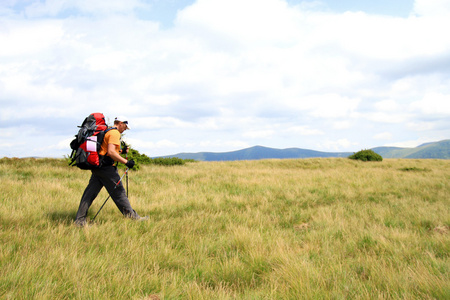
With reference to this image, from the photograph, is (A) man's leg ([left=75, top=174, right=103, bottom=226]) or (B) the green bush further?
A: (B) the green bush

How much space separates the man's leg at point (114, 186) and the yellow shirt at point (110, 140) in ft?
1.28

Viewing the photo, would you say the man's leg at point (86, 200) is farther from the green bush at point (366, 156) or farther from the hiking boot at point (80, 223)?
the green bush at point (366, 156)

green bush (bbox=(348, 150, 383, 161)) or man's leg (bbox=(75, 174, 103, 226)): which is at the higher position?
green bush (bbox=(348, 150, 383, 161))

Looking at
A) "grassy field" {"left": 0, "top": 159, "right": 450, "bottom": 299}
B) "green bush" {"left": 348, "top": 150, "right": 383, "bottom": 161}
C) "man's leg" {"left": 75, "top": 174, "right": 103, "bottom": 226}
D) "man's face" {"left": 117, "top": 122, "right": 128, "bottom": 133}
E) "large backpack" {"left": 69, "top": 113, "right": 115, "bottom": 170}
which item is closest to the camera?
"grassy field" {"left": 0, "top": 159, "right": 450, "bottom": 299}

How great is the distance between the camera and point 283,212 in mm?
7086

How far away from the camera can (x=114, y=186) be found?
17.6 feet

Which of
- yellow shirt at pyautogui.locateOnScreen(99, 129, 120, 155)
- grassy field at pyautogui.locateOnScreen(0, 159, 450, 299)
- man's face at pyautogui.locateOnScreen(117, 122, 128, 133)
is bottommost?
grassy field at pyautogui.locateOnScreen(0, 159, 450, 299)

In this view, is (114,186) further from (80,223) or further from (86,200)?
(80,223)

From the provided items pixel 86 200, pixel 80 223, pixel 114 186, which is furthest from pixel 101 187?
pixel 80 223

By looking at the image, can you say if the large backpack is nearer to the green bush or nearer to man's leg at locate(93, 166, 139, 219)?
man's leg at locate(93, 166, 139, 219)

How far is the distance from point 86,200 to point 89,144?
1262mm

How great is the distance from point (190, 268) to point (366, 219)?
4.84m

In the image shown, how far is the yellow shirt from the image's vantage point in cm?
503

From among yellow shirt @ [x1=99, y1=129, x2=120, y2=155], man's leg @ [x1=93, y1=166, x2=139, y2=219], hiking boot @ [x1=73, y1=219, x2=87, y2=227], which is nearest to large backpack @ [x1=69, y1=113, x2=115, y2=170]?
yellow shirt @ [x1=99, y1=129, x2=120, y2=155]
